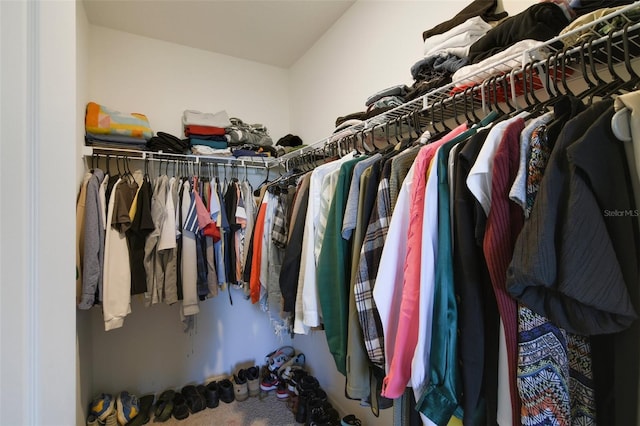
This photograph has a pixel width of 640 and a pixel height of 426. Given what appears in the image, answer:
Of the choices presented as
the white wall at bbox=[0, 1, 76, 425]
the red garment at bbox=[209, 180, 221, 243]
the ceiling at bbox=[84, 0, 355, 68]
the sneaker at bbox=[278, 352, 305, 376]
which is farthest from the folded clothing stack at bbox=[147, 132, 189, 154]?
the sneaker at bbox=[278, 352, 305, 376]

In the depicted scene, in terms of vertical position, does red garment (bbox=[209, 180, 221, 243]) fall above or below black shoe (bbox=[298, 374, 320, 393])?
above

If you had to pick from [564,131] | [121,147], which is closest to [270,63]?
[121,147]

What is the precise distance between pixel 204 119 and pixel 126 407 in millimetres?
2011

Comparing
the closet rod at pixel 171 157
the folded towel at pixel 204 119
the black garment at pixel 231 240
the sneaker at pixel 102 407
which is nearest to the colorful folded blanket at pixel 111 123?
the closet rod at pixel 171 157

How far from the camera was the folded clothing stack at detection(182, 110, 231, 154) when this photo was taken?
2.12 m

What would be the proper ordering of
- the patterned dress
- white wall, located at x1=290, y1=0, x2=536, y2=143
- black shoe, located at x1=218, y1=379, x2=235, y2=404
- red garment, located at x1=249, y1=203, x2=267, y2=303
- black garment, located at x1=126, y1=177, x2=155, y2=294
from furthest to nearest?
black shoe, located at x1=218, y1=379, x2=235, y2=404 < black garment, located at x1=126, y1=177, x2=155, y2=294 < red garment, located at x1=249, y1=203, x2=267, y2=303 < white wall, located at x1=290, y1=0, x2=536, y2=143 < the patterned dress

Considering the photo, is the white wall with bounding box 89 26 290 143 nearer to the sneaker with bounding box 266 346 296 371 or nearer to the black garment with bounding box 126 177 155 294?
the black garment with bounding box 126 177 155 294

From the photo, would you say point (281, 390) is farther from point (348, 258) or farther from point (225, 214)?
point (348, 258)

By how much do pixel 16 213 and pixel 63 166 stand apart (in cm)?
18

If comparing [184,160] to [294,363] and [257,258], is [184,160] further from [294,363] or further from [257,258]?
[294,363]

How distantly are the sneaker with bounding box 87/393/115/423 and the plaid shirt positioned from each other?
192 centimetres

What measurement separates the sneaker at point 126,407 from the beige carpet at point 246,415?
135 millimetres

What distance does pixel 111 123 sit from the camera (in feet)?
5.88

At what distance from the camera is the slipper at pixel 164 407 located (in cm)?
191
